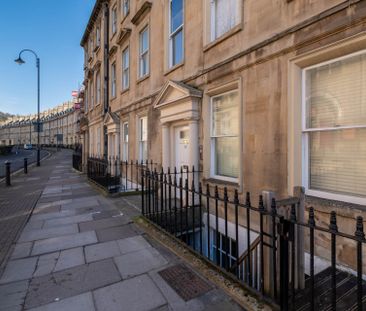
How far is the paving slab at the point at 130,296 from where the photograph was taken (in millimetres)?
2787

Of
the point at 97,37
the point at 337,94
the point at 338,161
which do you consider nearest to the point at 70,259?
the point at 338,161

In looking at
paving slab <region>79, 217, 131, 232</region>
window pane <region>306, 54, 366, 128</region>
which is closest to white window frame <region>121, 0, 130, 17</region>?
paving slab <region>79, 217, 131, 232</region>

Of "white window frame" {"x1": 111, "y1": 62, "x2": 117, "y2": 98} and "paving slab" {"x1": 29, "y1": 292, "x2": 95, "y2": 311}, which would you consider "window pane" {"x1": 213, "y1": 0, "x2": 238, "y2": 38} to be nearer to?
"paving slab" {"x1": 29, "y1": 292, "x2": 95, "y2": 311}

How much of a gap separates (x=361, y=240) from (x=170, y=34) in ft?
24.9

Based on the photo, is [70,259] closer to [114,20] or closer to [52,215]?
[52,215]

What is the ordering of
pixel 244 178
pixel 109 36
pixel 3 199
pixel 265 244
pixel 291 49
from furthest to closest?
pixel 109 36, pixel 3 199, pixel 244 178, pixel 291 49, pixel 265 244

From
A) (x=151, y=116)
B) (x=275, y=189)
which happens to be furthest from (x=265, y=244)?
(x=151, y=116)

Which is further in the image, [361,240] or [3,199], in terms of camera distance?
[3,199]

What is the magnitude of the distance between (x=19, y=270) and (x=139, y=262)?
1.71m

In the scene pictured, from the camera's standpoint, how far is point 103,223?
5867 mm

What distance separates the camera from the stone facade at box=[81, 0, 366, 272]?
368cm

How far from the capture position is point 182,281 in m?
3.27

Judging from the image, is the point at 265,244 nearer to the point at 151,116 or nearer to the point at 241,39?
the point at 241,39

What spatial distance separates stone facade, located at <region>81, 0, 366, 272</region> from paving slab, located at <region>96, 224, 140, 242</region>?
6.83ft
